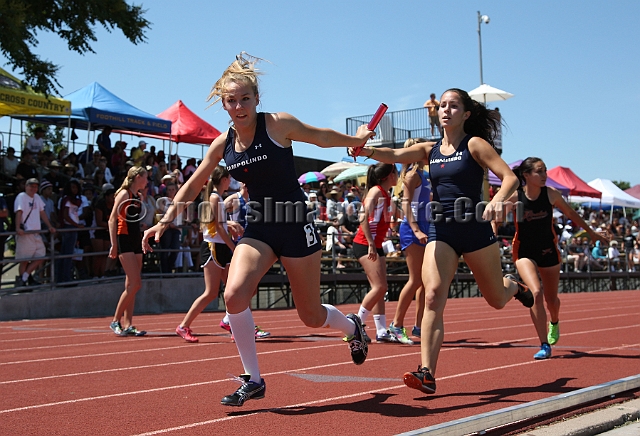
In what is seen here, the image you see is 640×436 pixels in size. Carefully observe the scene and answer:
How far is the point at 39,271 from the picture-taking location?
13.9 metres

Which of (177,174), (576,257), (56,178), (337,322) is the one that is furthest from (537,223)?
(576,257)

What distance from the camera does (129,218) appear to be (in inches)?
377

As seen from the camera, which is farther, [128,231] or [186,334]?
[128,231]

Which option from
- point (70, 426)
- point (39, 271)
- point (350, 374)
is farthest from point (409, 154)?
point (39, 271)

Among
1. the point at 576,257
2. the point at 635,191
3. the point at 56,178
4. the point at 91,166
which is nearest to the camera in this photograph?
the point at 56,178

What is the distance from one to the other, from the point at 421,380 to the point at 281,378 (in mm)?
1547

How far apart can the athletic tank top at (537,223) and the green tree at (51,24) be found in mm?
10738

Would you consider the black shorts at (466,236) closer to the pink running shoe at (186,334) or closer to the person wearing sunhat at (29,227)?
the pink running shoe at (186,334)

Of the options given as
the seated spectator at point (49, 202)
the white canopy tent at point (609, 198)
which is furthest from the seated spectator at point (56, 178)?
the white canopy tent at point (609, 198)

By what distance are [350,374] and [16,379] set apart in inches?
112

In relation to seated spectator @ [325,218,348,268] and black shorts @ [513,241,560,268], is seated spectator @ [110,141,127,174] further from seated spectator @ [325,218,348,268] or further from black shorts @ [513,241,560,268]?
black shorts @ [513,241,560,268]

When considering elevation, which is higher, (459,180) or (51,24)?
(51,24)

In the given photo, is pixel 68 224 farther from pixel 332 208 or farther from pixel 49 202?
pixel 332 208

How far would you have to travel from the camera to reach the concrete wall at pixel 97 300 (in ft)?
43.2
